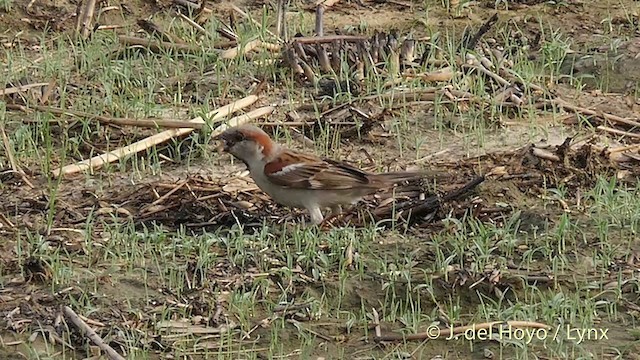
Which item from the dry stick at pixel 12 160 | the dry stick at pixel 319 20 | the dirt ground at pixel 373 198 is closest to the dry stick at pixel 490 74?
the dirt ground at pixel 373 198

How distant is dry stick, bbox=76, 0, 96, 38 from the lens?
966 centimetres

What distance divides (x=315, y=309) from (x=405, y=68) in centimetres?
341

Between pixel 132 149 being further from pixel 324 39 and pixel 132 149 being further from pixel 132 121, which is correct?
pixel 324 39

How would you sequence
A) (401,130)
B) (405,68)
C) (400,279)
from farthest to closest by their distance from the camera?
(405,68) < (401,130) < (400,279)

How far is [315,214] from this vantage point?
716 cm

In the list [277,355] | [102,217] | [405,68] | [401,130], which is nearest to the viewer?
[277,355]

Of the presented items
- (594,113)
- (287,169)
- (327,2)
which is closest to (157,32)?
(327,2)

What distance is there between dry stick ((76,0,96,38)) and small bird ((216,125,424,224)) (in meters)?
2.75

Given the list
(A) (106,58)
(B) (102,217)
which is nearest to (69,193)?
(B) (102,217)

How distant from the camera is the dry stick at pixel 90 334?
5434mm

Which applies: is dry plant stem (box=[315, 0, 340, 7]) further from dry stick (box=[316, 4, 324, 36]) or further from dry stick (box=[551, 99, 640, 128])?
dry stick (box=[551, 99, 640, 128])

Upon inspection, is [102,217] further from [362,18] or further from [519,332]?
[362,18]

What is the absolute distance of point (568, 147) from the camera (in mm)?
7543

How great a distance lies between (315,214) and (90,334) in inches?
74.4
